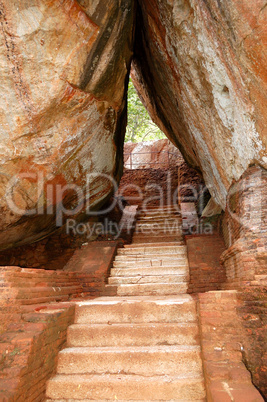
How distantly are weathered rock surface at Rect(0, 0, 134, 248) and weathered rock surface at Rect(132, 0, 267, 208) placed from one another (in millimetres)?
898

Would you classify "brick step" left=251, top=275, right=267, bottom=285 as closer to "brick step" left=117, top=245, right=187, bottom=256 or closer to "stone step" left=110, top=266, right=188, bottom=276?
"stone step" left=110, top=266, right=188, bottom=276

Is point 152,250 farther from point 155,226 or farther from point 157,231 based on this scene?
point 155,226

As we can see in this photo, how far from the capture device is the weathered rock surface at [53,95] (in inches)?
150

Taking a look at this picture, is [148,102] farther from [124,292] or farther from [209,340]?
[209,340]

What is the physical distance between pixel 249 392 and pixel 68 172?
425 centimetres

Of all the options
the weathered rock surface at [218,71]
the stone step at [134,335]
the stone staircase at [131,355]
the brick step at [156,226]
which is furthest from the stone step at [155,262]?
the brick step at [156,226]

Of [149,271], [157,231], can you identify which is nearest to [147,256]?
[149,271]

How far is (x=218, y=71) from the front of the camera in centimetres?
398

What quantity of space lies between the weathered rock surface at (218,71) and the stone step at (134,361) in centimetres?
254

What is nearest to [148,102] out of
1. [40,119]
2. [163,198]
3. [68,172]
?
[163,198]

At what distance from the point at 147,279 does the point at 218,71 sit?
3.66 metres

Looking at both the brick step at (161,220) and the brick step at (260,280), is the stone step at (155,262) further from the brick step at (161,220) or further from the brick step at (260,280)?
the brick step at (161,220)

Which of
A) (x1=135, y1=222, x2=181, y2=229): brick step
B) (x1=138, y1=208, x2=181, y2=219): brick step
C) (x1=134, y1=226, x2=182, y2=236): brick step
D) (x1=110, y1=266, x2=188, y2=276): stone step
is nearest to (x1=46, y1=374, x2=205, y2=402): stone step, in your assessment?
(x1=110, y1=266, x2=188, y2=276): stone step

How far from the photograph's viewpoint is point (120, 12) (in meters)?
4.86
